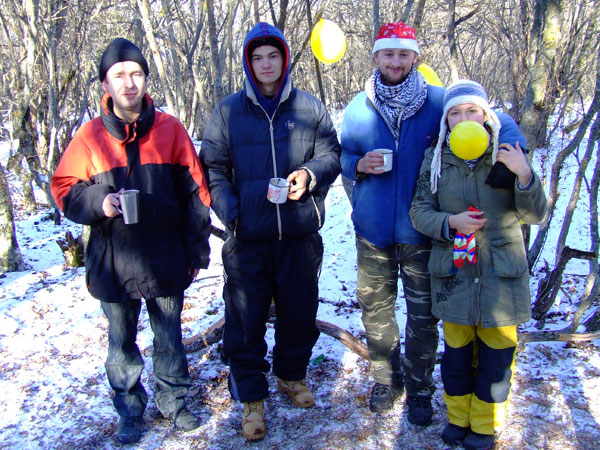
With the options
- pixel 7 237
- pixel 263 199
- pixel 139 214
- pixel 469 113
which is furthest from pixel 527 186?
pixel 7 237

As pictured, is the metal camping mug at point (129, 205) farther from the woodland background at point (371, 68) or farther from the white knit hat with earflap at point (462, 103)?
the woodland background at point (371, 68)

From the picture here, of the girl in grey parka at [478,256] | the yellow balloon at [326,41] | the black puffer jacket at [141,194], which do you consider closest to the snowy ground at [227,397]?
the girl in grey parka at [478,256]

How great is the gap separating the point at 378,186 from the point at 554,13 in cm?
221

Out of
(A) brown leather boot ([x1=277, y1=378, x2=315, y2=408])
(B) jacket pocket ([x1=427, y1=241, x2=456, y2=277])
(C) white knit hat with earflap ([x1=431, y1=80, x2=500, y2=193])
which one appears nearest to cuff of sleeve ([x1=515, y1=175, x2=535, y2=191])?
(C) white knit hat with earflap ([x1=431, y1=80, x2=500, y2=193])

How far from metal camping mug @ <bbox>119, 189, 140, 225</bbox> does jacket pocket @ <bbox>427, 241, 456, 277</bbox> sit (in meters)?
1.45


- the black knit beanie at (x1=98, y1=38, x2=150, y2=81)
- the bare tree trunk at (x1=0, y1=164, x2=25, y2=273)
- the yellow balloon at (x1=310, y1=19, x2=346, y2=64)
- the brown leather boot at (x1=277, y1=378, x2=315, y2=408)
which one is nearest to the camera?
the black knit beanie at (x1=98, y1=38, x2=150, y2=81)

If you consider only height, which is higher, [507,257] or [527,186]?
[527,186]

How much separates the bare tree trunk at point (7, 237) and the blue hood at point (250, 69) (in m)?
4.69

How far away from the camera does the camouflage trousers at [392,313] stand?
97.2 inches

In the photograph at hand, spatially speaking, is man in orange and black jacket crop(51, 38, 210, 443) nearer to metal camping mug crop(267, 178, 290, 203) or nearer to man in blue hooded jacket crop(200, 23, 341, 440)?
man in blue hooded jacket crop(200, 23, 341, 440)

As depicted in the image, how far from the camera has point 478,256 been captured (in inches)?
88.0

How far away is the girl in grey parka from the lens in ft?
7.11

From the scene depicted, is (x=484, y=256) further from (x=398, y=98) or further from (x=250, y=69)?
(x=250, y=69)

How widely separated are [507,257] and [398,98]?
97 centimetres
